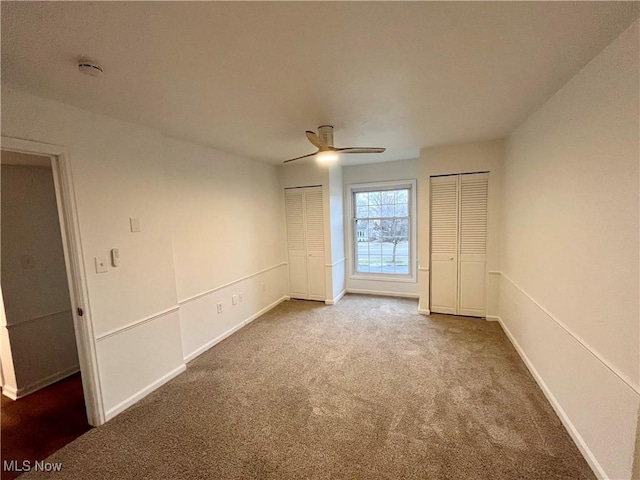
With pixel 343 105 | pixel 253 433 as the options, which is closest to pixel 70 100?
pixel 343 105

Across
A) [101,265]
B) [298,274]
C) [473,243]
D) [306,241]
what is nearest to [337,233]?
[306,241]

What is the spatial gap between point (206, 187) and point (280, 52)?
224 cm

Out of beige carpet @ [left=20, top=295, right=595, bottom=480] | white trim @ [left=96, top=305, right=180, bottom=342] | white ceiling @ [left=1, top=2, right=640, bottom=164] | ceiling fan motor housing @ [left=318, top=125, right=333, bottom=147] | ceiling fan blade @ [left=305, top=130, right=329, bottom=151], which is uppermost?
white ceiling @ [left=1, top=2, right=640, bottom=164]

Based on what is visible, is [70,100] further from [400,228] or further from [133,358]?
[400,228]

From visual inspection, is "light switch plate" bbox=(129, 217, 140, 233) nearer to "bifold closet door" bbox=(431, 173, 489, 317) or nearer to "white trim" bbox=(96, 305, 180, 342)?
"white trim" bbox=(96, 305, 180, 342)

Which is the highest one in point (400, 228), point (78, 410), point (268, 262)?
point (400, 228)

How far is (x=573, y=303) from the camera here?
1.82m

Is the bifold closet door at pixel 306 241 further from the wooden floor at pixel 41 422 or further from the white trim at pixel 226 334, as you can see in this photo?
the wooden floor at pixel 41 422

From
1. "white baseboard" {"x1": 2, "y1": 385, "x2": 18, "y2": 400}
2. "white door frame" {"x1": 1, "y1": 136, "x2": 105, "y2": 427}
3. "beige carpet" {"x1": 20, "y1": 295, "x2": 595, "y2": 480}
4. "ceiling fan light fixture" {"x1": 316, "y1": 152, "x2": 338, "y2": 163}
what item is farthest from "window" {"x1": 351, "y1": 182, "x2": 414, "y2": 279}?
"white baseboard" {"x1": 2, "y1": 385, "x2": 18, "y2": 400}

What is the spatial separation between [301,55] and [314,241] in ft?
11.4

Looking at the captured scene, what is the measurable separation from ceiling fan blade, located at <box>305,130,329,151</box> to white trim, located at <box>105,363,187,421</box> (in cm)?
261

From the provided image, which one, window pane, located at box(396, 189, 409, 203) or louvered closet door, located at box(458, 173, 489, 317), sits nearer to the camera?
louvered closet door, located at box(458, 173, 489, 317)

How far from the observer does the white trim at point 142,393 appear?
2.20 m
